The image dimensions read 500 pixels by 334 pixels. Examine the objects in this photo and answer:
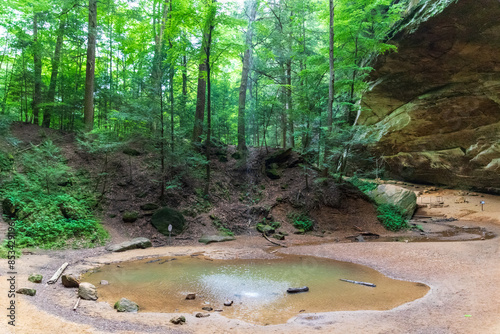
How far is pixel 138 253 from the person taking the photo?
8992 mm

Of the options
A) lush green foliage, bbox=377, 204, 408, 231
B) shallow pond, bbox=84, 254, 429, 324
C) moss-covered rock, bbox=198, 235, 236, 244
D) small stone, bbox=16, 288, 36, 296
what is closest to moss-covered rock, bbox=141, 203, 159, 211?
moss-covered rock, bbox=198, 235, 236, 244

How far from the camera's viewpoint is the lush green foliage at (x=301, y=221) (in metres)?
13.0

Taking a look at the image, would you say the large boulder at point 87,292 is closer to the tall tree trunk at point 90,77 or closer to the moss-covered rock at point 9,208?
the moss-covered rock at point 9,208

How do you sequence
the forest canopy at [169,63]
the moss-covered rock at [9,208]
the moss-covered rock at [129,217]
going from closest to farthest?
the moss-covered rock at [9,208]
the moss-covered rock at [129,217]
the forest canopy at [169,63]

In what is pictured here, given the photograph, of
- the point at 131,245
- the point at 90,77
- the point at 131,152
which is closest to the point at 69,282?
the point at 131,245

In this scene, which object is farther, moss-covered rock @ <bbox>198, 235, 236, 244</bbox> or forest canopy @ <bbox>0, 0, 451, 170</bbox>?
forest canopy @ <bbox>0, 0, 451, 170</bbox>

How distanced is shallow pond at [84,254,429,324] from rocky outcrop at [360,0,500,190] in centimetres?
1334

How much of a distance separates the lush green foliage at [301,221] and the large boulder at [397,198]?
14.7 ft

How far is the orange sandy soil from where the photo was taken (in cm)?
409

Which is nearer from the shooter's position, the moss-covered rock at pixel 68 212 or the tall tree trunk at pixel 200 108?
the moss-covered rock at pixel 68 212

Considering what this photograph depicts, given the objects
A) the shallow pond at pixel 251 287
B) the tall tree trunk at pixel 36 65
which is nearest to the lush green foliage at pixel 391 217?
the shallow pond at pixel 251 287

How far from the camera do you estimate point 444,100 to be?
17156 mm

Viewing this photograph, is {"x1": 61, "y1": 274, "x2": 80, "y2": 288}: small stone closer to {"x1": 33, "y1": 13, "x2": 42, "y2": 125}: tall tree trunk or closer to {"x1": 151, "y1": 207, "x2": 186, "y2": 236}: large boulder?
{"x1": 151, "y1": 207, "x2": 186, "y2": 236}: large boulder

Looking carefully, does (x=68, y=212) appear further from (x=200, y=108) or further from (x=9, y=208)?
(x=200, y=108)
